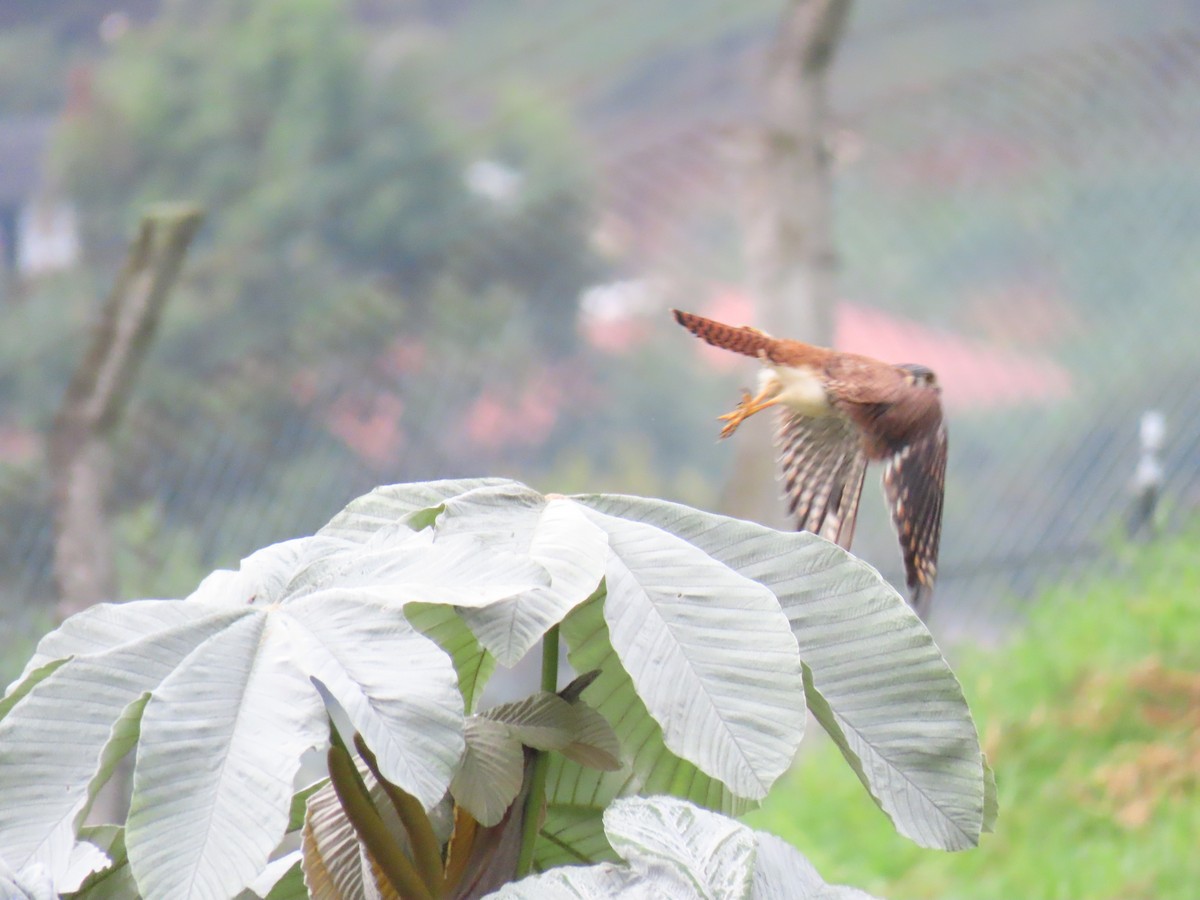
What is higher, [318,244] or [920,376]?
[920,376]

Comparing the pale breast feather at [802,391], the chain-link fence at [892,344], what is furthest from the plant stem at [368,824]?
the chain-link fence at [892,344]

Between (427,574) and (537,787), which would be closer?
(427,574)

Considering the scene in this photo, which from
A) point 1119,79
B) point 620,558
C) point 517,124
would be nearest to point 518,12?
point 517,124

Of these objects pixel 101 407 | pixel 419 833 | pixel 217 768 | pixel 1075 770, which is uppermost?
pixel 217 768

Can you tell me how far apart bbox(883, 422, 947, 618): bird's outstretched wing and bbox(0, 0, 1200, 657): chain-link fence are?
173 cm

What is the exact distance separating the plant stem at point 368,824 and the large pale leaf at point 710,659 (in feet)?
0.61

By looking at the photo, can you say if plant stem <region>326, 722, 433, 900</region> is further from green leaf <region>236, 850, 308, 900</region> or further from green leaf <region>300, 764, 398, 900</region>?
green leaf <region>236, 850, 308, 900</region>

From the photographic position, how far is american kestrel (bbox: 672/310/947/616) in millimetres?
1516

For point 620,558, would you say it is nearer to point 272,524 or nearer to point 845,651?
point 845,651

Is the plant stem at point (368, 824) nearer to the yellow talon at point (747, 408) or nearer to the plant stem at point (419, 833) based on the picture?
the plant stem at point (419, 833)

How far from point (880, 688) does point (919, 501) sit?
668mm

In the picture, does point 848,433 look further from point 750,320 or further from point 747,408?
point 750,320

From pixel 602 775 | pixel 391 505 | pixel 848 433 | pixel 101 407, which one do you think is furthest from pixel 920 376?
pixel 101 407

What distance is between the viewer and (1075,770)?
10.8ft
